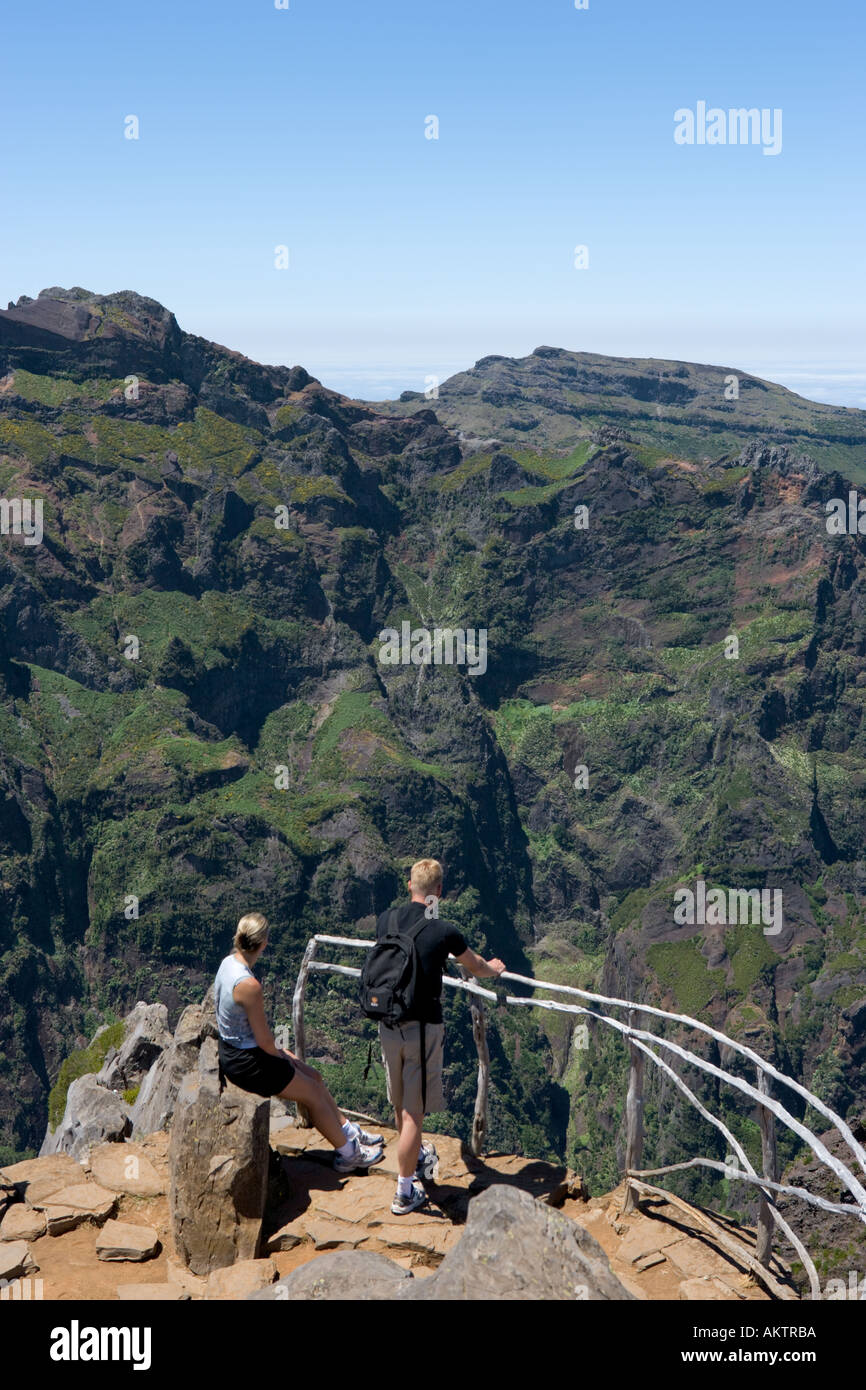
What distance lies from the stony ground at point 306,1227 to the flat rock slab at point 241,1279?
0.01 metres

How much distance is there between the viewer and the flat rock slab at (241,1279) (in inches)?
396

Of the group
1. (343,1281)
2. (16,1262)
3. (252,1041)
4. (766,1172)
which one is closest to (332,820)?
(252,1041)

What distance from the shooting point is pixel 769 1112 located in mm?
10156

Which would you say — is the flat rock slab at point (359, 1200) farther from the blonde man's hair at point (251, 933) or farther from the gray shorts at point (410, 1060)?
the blonde man's hair at point (251, 933)

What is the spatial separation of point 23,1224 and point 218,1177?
2.51m

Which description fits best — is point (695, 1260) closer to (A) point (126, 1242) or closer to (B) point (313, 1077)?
(B) point (313, 1077)

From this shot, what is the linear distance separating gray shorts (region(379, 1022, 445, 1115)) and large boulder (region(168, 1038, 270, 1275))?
1407 mm

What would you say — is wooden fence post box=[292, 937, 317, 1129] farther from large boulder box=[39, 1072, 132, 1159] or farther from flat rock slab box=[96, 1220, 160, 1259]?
large boulder box=[39, 1072, 132, 1159]

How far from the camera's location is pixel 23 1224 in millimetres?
11992

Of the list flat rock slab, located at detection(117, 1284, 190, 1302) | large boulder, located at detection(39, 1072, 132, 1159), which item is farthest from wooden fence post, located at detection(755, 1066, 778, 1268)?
large boulder, located at detection(39, 1072, 132, 1159)
